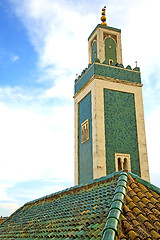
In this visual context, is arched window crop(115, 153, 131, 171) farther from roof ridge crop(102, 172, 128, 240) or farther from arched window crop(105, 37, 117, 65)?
roof ridge crop(102, 172, 128, 240)

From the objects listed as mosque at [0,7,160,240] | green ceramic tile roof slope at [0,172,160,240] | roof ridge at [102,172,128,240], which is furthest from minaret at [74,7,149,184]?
roof ridge at [102,172,128,240]

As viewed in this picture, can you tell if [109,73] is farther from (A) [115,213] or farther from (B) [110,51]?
(A) [115,213]

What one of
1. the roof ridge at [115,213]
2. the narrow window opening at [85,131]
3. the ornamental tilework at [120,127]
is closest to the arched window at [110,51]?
the ornamental tilework at [120,127]

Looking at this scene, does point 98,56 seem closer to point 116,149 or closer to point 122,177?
point 116,149

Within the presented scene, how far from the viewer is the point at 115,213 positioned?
3.13 metres

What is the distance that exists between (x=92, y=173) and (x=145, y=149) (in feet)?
10.1

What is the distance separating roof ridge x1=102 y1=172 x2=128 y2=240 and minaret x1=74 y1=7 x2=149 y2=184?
329 inches

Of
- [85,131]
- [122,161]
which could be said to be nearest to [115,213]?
[122,161]

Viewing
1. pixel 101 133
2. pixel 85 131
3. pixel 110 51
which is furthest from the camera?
pixel 110 51

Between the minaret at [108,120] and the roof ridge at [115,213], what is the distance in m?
8.36

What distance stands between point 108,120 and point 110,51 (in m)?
4.68

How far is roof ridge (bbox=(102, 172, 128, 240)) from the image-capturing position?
2762 millimetres

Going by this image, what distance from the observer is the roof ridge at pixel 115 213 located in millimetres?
2762

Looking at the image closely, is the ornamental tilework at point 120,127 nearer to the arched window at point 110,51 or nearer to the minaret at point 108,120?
the minaret at point 108,120
